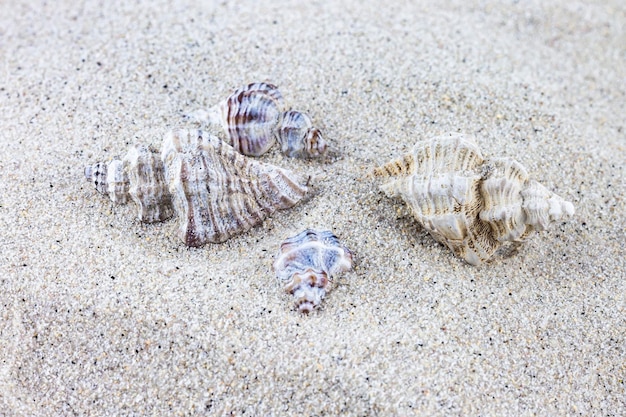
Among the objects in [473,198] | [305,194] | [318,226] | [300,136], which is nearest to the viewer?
[473,198]

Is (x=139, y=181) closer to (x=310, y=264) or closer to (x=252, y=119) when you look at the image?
(x=252, y=119)

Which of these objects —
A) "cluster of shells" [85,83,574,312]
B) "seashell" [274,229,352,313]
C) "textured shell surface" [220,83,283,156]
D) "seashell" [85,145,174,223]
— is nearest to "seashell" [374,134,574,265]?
"cluster of shells" [85,83,574,312]

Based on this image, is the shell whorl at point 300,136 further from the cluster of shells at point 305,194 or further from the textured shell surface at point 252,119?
the cluster of shells at point 305,194

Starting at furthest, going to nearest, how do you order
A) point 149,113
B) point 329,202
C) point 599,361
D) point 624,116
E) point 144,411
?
point 624,116
point 149,113
point 329,202
point 599,361
point 144,411

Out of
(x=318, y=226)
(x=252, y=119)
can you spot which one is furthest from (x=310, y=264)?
(x=252, y=119)

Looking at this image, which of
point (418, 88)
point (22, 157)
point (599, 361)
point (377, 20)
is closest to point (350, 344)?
point (599, 361)

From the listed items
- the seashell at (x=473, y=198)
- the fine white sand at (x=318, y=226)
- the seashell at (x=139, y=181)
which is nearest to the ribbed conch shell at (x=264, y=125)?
the fine white sand at (x=318, y=226)

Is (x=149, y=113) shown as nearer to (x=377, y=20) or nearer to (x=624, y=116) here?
(x=377, y=20)
